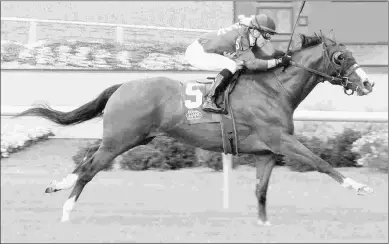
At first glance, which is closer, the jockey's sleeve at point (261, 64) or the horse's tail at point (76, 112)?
the jockey's sleeve at point (261, 64)

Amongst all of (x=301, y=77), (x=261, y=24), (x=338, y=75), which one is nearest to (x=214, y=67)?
(x=261, y=24)

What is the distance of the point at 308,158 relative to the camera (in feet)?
17.6

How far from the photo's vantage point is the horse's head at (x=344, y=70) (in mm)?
5527

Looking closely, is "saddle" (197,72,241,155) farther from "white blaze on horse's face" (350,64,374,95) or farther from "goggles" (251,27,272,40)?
"white blaze on horse's face" (350,64,374,95)

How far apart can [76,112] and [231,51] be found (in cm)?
147

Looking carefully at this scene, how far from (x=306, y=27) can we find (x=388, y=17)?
109cm

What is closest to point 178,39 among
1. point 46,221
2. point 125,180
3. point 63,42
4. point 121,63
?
point 121,63

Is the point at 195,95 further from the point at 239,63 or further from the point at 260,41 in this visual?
the point at 260,41

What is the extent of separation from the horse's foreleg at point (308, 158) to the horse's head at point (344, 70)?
61 centimetres

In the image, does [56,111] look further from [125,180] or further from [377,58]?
[377,58]

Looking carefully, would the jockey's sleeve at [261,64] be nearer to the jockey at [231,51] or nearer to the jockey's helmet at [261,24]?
the jockey at [231,51]

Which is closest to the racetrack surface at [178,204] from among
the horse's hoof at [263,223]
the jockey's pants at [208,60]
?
the horse's hoof at [263,223]

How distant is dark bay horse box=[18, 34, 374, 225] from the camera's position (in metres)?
5.56

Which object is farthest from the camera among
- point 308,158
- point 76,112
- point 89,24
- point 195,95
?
point 89,24
